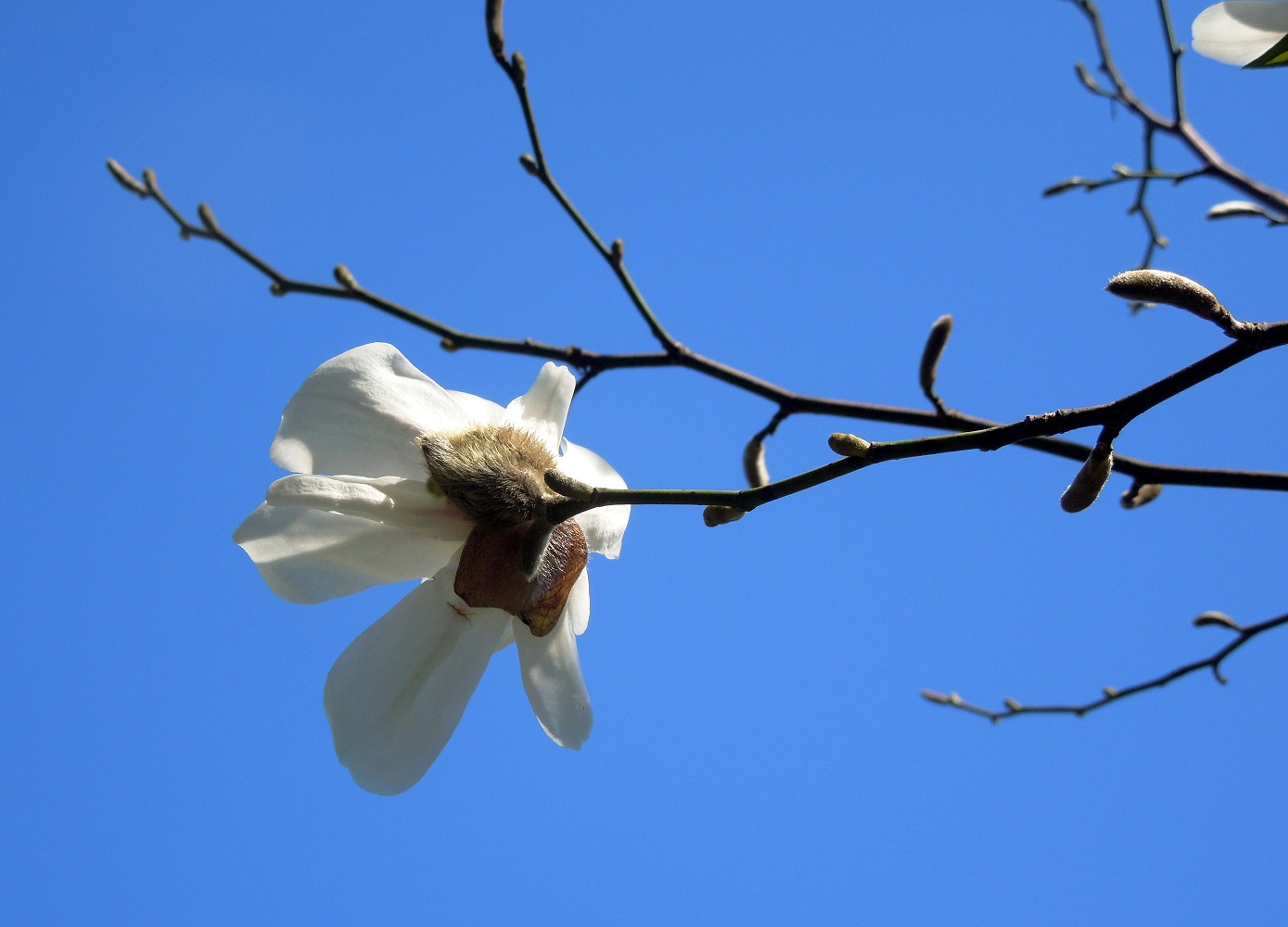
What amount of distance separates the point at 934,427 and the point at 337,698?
586 mm

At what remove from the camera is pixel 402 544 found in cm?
69

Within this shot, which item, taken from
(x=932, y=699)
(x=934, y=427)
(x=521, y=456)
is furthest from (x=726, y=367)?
(x=932, y=699)

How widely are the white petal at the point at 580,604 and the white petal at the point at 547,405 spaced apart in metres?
0.11

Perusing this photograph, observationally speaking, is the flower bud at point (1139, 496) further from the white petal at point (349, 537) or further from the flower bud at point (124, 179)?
the flower bud at point (124, 179)

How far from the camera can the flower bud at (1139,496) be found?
2.69 feet

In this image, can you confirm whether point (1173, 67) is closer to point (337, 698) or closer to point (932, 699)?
point (932, 699)

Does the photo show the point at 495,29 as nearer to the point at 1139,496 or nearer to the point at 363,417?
the point at 363,417

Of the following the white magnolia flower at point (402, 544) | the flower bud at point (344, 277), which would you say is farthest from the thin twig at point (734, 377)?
the white magnolia flower at point (402, 544)

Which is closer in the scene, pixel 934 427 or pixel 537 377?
pixel 537 377

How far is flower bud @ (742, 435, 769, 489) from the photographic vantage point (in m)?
0.87

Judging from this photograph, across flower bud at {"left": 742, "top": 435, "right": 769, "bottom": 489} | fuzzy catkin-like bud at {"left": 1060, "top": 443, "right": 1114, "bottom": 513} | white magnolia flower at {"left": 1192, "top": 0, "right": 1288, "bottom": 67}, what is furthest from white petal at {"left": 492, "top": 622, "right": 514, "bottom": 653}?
white magnolia flower at {"left": 1192, "top": 0, "right": 1288, "bottom": 67}

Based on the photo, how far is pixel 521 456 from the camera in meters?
0.69

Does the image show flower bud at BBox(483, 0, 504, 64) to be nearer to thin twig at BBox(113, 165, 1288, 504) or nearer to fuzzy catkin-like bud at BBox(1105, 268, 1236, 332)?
thin twig at BBox(113, 165, 1288, 504)

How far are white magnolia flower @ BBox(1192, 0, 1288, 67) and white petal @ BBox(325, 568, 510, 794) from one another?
76 centimetres
